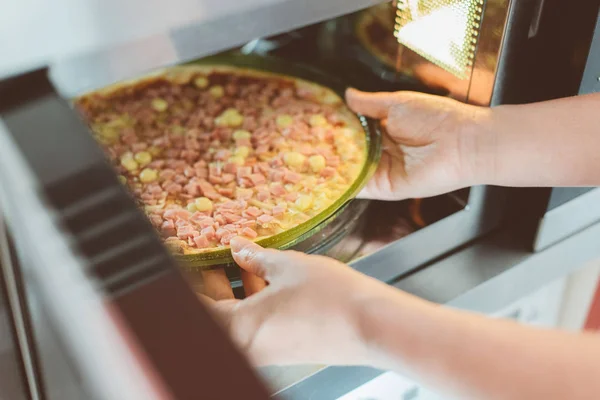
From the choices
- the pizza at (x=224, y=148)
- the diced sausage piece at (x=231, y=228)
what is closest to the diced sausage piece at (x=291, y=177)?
the pizza at (x=224, y=148)

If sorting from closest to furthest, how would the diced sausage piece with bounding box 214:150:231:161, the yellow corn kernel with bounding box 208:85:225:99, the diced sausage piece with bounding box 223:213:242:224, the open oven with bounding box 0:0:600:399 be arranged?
the open oven with bounding box 0:0:600:399 < the diced sausage piece with bounding box 223:213:242:224 < the diced sausage piece with bounding box 214:150:231:161 < the yellow corn kernel with bounding box 208:85:225:99

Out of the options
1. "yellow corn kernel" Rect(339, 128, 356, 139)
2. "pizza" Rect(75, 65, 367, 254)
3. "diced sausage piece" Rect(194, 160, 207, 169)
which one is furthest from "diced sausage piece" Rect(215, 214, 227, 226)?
"yellow corn kernel" Rect(339, 128, 356, 139)

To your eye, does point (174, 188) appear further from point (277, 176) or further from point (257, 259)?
point (257, 259)

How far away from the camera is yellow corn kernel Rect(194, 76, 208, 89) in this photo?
2.90 ft

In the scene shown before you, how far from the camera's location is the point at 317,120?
0.81 metres

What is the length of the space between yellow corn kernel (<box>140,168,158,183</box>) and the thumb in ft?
0.66

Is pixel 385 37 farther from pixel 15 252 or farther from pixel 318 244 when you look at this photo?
pixel 15 252

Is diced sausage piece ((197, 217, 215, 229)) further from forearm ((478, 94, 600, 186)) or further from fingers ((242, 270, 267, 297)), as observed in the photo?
forearm ((478, 94, 600, 186))

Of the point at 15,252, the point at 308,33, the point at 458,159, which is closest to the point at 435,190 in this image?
the point at 458,159

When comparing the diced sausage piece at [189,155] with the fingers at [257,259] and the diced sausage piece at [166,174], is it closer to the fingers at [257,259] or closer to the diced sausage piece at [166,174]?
the diced sausage piece at [166,174]

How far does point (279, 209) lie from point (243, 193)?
0.06 m

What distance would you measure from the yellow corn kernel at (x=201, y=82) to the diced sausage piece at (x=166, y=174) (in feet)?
0.62

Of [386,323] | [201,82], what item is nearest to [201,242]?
[386,323]

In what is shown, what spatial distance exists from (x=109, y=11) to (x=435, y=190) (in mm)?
415
